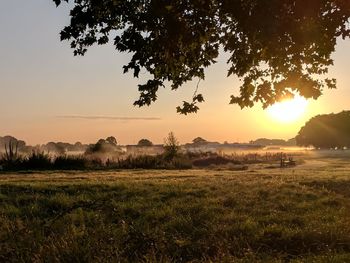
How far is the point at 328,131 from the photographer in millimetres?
142625

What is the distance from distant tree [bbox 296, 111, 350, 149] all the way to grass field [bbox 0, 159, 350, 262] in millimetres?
117485

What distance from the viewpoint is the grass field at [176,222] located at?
1120cm

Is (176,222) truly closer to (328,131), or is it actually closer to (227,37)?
(227,37)

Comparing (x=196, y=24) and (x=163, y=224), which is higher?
(x=196, y=24)

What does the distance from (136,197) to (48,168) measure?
20695 millimetres

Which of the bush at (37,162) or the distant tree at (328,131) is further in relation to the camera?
the distant tree at (328,131)

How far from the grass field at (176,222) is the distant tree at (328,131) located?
117485 mm

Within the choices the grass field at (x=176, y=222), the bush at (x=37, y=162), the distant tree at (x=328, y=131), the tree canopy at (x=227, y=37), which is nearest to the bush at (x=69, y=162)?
the bush at (x=37, y=162)

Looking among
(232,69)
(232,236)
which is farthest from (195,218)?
(232,69)

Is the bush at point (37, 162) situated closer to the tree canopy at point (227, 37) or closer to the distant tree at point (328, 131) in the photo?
the tree canopy at point (227, 37)

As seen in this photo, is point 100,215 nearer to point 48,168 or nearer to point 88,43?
point 88,43

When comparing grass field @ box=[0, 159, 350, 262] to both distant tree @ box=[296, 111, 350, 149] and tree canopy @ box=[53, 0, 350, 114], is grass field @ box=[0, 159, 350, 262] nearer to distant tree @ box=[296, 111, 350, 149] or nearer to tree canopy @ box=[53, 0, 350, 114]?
tree canopy @ box=[53, 0, 350, 114]

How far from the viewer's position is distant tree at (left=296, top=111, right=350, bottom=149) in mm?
136750

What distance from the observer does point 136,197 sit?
19219mm
